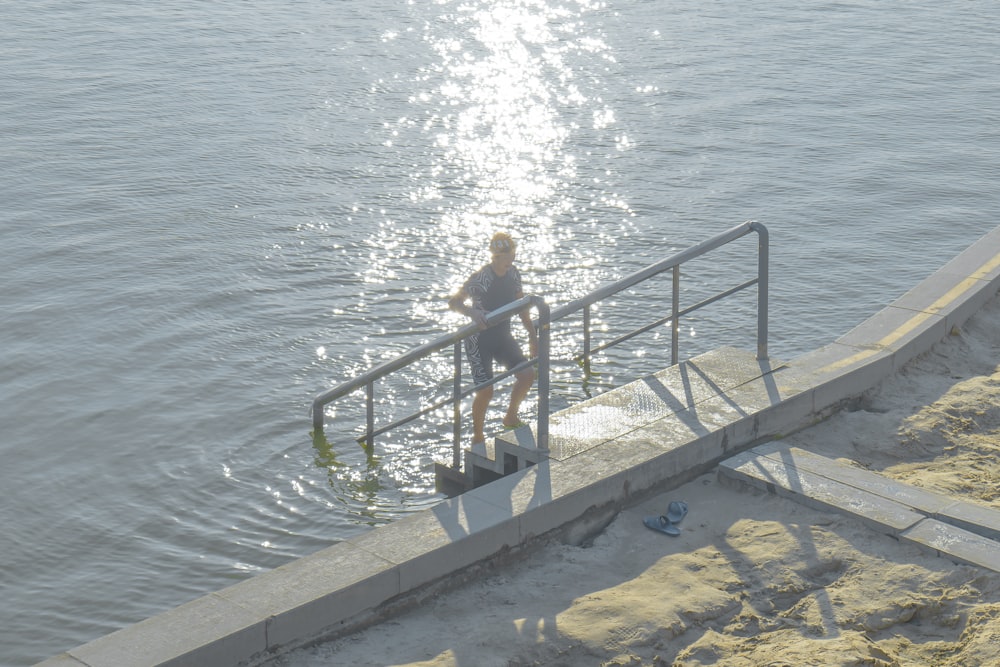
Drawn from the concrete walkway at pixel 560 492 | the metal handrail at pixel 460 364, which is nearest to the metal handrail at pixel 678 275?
the metal handrail at pixel 460 364

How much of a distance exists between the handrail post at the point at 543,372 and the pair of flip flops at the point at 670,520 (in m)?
0.77

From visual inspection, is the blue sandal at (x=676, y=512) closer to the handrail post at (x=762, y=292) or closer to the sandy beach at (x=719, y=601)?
the sandy beach at (x=719, y=601)

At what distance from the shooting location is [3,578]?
8180 millimetres

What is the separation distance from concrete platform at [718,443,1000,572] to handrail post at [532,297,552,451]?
1.04 metres

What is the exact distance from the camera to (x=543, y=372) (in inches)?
295

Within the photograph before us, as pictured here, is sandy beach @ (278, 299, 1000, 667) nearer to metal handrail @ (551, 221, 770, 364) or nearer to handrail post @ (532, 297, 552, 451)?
handrail post @ (532, 297, 552, 451)

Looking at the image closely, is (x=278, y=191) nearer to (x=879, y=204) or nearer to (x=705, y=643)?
(x=879, y=204)

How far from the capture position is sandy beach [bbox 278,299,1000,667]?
19.2ft

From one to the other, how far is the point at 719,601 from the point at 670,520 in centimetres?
85

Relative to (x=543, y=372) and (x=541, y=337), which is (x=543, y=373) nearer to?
(x=543, y=372)

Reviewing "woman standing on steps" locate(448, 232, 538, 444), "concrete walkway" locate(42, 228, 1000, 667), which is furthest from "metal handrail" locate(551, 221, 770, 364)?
Answer: "woman standing on steps" locate(448, 232, 538, 444)

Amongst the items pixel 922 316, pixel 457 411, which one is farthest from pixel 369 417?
pixel 922 316

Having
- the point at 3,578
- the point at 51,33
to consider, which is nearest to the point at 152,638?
the point at 3,578

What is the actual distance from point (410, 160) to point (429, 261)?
413cm
